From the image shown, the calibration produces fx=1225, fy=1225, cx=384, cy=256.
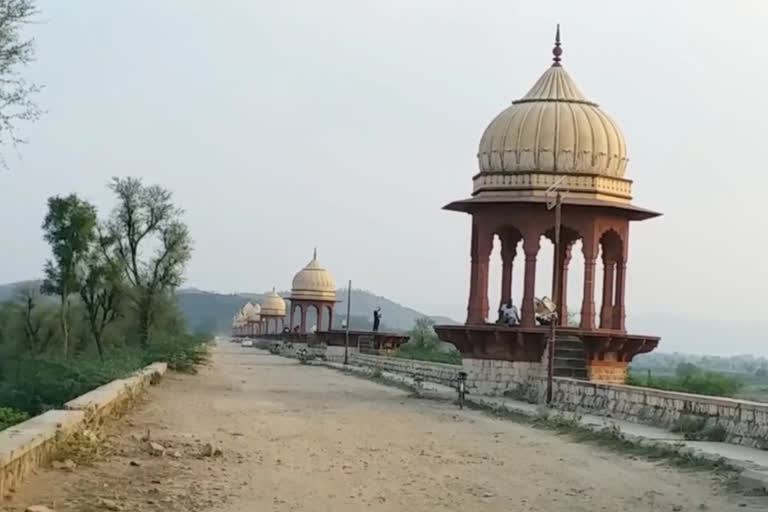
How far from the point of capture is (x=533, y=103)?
91.5ft

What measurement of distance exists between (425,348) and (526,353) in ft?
112

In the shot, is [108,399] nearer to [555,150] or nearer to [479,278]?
[479,278]

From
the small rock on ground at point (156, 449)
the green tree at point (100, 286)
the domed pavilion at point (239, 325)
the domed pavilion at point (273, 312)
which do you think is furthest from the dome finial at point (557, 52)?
the domed pavilion at point (239, 325)

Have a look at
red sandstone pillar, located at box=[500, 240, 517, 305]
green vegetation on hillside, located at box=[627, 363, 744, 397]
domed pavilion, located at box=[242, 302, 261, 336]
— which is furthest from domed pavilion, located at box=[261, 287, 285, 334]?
red sandstone pillar, located at box=[500, 240, 517, 305]

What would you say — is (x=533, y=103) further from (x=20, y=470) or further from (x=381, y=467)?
(x=20, y=470)

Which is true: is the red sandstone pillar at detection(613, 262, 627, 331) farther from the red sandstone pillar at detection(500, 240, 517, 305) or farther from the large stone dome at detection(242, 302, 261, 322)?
the large stone dome at detection(242, 302, 261, 322)

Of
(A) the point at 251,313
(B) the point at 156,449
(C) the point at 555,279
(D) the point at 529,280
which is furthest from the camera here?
(A) the point at 251,313

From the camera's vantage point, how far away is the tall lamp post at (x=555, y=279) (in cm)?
2391

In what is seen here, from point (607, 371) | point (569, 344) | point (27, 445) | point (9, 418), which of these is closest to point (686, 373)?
point (607, 371)

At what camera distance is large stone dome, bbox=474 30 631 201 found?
27.2 m

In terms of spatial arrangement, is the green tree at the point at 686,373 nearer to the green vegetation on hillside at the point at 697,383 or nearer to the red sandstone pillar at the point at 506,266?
the green vegetation on hillside at the point at 697,383

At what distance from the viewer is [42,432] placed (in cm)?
1136

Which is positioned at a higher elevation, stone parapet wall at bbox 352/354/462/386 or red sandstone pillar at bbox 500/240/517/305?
red sandstone pillar at bbox 500/240/517/305

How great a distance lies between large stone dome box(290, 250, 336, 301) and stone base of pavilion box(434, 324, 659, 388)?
52.4 metres
